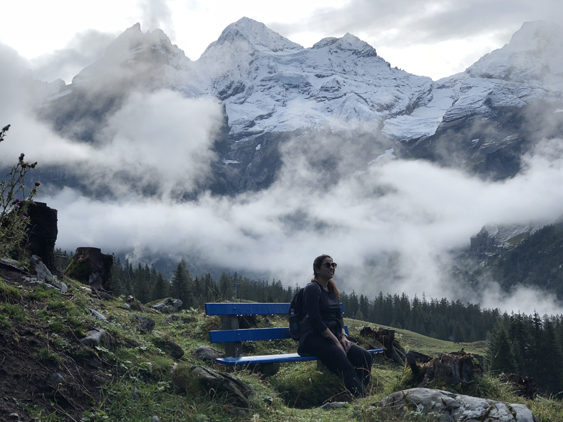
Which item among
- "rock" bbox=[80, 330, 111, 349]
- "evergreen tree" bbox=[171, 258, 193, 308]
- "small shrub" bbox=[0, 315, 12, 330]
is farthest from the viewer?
"evergreen tree" bbox=[171, 258, 193, 308]

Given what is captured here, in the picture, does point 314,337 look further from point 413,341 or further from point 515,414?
point 413,341

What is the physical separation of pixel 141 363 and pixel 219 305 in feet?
7.94

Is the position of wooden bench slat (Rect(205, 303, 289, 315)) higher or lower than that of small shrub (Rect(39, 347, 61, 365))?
higher

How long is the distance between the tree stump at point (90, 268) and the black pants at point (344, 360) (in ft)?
34.8

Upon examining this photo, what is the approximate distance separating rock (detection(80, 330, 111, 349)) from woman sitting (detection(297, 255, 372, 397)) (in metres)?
3.77

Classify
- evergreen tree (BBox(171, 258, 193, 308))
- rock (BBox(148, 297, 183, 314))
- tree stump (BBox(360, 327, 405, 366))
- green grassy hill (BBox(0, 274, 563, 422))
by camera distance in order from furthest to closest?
evergreen tree (BBox(171, 258, 193, 308)) < rock (BBox(148, 297, 183, 314)) < tree stump (BBox(360, 327, 405, 366)) < green grassy hill (BBox(0, 274, 563, 422))

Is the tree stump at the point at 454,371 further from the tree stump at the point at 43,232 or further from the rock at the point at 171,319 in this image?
the tree stump at the point at 43,232

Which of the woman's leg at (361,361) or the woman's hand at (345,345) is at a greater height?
the woman's hand at (345,345)

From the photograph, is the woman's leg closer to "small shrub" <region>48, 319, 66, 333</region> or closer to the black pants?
the black pants

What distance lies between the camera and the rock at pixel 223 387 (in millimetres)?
6836

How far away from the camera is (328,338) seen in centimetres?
934

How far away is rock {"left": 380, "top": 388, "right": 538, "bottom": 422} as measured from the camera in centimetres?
625

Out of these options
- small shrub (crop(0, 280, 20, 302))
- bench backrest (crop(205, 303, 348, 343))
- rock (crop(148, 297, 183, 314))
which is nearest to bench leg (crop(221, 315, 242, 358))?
bench backrest (crop(205, 303, 348, 343))

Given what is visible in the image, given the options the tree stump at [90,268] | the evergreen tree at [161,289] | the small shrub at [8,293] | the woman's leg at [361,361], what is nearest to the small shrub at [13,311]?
the small shrub at [8,293]
